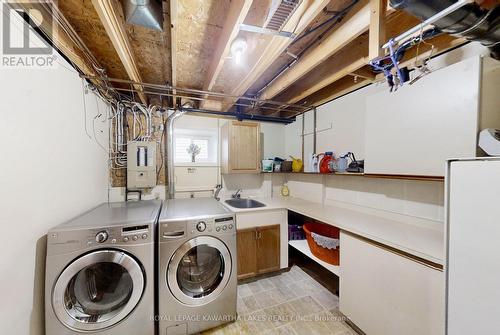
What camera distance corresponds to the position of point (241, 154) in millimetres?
2670

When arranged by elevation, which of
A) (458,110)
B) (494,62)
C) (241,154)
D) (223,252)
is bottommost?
(223,252)

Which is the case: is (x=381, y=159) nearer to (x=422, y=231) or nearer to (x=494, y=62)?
(x=422, y=231)

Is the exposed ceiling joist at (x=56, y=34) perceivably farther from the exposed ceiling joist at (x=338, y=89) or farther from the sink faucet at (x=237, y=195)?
the exposed ceiling joist at (x=338, y=89)

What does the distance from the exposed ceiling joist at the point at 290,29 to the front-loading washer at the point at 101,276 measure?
153 centimetres

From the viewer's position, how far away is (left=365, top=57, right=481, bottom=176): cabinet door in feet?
3.56

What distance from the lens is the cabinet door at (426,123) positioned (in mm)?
1085

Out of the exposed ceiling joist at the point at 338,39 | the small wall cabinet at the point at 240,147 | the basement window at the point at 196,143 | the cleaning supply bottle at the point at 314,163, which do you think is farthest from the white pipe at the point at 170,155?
the cleaning supply bottle at the point at 314,163

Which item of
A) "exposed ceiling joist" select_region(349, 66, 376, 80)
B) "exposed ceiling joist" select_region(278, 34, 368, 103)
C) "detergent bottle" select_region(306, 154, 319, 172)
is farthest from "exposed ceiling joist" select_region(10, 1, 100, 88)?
"detergent bottle" select_region(306, 154, 319, 172)

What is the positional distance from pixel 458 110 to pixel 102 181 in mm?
3142

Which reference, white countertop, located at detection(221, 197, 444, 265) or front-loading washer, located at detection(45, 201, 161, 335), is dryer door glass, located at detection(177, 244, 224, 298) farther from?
white countertop, located at detection(221, 197, 444, 265)

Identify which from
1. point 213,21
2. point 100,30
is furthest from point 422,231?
point 100,30

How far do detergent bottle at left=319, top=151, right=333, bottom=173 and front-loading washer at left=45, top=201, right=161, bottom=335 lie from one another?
192 cm

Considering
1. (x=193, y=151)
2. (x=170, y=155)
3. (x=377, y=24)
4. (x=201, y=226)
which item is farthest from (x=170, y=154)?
(x=377, y=24)
